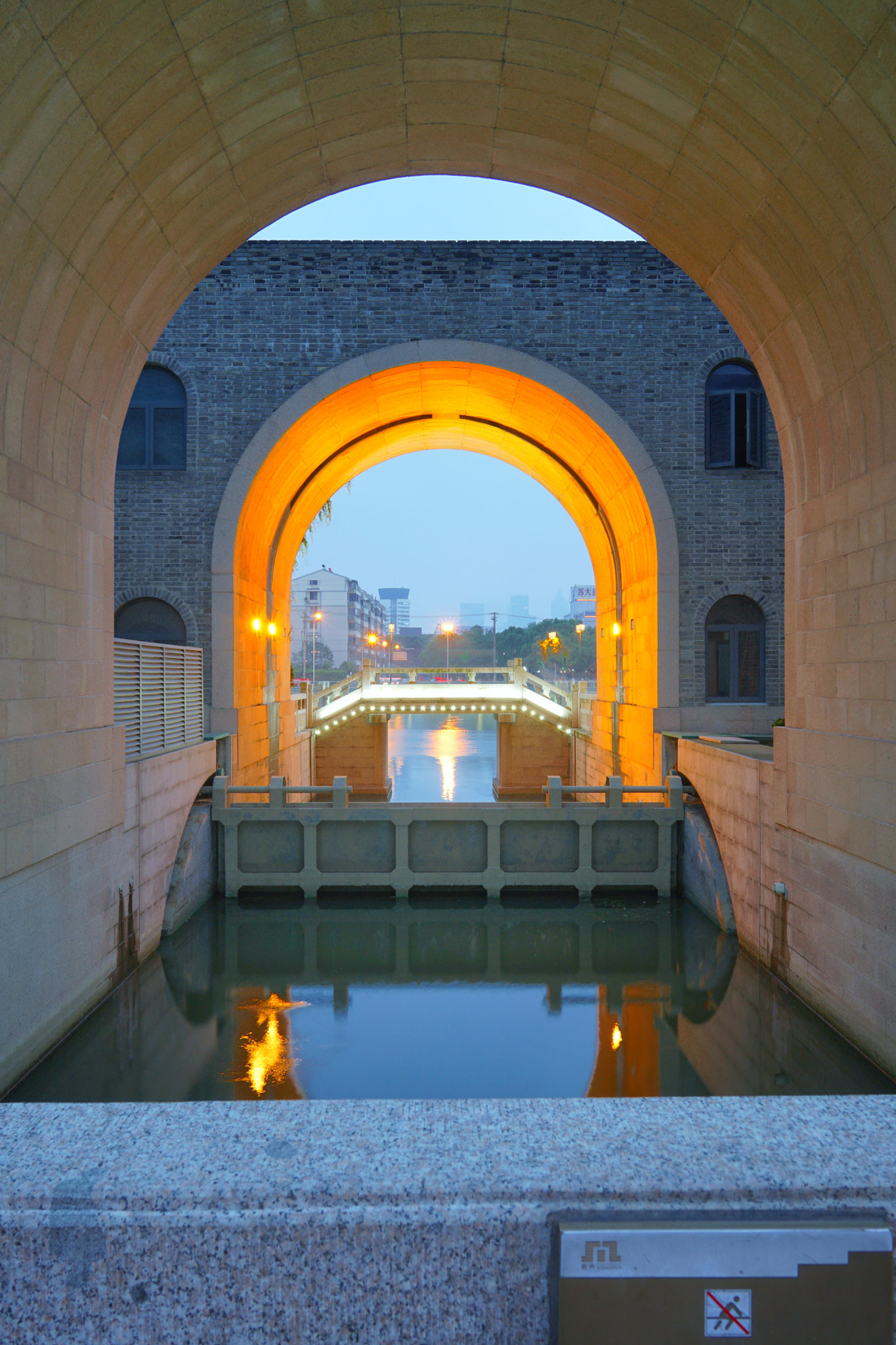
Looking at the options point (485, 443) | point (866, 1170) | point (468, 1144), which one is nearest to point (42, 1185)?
point (468, 1144)

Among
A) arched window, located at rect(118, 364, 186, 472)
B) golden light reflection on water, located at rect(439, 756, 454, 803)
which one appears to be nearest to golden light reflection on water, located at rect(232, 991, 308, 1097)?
arched window, located at rect(118, 364, 186, 472)

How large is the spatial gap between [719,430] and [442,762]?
27858 millimetres

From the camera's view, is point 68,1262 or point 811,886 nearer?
point 68,1262

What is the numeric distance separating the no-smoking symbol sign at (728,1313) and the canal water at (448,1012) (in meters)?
6.19

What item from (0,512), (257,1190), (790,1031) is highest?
(0,512)

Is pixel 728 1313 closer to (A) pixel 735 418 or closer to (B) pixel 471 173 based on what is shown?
(B) pixel 471 173

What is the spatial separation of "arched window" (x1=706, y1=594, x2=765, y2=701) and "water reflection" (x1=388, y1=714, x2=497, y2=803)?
642 cm

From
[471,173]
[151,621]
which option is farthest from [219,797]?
[471,173]

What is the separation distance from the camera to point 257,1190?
6.17 ft

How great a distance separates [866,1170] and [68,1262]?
176 cm

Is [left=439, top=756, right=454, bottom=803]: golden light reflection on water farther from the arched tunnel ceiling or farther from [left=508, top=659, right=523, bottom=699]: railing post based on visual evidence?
the arched tunnel ceiling

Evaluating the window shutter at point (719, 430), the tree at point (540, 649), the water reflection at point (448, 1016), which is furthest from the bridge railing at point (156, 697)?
the tree at point (540, 649)

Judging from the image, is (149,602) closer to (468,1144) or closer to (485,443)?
(485,443)

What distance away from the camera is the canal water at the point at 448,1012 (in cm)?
993
